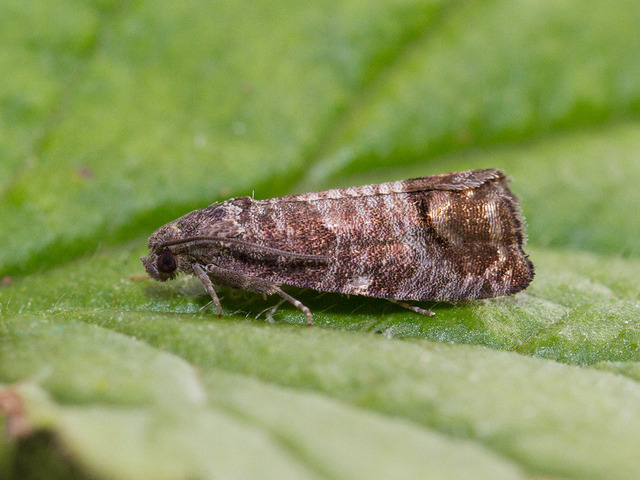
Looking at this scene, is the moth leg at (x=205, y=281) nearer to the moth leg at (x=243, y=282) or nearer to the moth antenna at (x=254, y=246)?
the moth leg at (x=243, y=282)

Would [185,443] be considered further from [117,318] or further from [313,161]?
[313,161]

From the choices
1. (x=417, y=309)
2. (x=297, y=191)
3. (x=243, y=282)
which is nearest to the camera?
(x=417, y=309)

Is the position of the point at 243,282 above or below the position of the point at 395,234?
below

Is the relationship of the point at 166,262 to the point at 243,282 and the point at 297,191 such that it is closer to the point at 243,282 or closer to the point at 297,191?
the point at 243,282

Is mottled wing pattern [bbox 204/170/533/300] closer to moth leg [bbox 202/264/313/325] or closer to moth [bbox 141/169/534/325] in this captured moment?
moth [bbox 141/169/534/325]

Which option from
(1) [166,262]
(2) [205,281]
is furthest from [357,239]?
(1) [166,262]

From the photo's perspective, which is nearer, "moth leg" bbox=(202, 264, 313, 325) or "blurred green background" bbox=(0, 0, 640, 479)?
"blurred green background" bbox=(0, 0, 640, 479)

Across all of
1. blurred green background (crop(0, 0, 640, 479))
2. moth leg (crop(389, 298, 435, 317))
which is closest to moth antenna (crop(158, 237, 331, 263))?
blurred green background (crop(0, 0, 640, 479))

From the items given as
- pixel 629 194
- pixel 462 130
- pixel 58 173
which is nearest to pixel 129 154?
pixel 58 173
